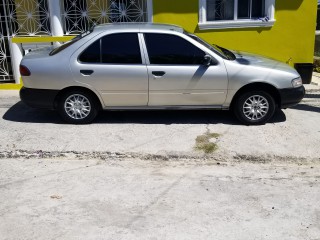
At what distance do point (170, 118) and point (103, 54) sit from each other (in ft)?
5.29

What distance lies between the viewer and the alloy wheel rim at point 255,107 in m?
6.61

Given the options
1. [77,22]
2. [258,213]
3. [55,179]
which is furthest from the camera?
→ [77,22]

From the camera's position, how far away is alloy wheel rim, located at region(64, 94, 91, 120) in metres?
6.58

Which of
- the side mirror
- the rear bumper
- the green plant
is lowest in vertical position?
the green plant

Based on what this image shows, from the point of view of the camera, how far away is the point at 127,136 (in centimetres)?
627

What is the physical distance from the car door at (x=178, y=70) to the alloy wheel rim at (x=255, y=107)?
0.46 metres

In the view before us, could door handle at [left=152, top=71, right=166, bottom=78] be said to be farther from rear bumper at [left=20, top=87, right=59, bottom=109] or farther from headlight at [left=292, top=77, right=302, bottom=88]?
headlight at [left=292, top=77, right=302, bottom=88]

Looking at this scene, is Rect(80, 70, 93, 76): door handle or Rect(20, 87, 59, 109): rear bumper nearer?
Rect(80, 70, 93, 76): door handle

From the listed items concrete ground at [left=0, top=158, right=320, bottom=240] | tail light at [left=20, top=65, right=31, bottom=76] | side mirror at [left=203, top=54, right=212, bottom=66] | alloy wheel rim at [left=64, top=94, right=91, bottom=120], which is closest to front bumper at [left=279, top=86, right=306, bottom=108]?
side mirror at [left=203, top=54, right=212, bottom=66]

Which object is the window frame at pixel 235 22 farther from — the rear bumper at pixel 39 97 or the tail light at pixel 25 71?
the tail light at pixel 25 71

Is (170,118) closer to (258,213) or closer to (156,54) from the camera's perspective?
(156,54)

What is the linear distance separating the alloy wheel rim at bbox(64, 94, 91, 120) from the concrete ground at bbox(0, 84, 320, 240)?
0.21 m

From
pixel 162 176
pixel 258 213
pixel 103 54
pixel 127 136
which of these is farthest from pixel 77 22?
pixel 258 213

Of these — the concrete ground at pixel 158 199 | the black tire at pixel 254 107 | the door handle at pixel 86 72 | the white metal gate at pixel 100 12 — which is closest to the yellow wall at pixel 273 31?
the white metal gate at pixel 100 12
